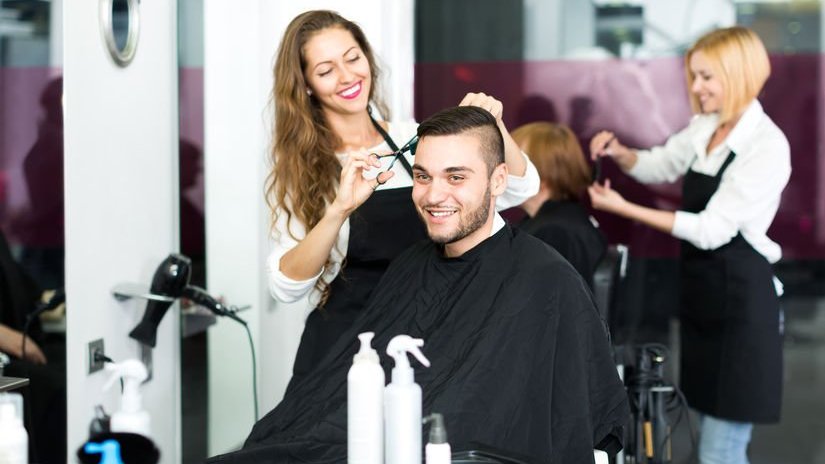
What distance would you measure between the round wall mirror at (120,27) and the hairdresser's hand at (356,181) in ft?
2.48

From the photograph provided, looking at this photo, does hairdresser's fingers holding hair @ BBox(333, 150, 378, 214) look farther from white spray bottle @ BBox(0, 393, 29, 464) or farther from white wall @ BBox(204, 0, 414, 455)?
white wall @ BBox(204, 0, 414, 455)

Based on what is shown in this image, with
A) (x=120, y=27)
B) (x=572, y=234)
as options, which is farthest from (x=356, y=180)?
(x=572, y=234)

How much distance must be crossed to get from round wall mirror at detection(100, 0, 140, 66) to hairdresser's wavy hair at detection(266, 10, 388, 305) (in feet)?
1.36

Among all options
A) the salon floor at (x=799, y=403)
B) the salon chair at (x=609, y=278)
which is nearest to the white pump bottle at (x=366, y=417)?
the salon chair at (x=609, y=278)

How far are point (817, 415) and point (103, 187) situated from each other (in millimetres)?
2783

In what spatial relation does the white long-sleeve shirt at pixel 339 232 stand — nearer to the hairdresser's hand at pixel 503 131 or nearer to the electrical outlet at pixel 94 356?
the hairdresser's hand at pixel 503 131

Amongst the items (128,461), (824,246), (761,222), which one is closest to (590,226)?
(761,222)

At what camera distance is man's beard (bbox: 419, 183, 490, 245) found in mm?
2240

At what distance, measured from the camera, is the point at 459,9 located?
12.7 ft

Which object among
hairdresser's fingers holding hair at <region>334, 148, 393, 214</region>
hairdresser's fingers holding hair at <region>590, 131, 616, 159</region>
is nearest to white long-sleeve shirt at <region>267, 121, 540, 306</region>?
hairdresser's fingers holding hair at <region>334, 148, 393, 214</region>

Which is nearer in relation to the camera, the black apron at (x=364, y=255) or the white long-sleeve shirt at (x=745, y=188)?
the black apron at (x=364, y=255)

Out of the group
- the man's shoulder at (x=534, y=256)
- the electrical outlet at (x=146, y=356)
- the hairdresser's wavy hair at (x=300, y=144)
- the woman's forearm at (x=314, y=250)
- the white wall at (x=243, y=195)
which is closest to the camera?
the man's shoulder at (x=534, y=256)

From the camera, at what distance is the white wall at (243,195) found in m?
3.44

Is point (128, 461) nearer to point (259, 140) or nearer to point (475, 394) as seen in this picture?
point (475, 394)
